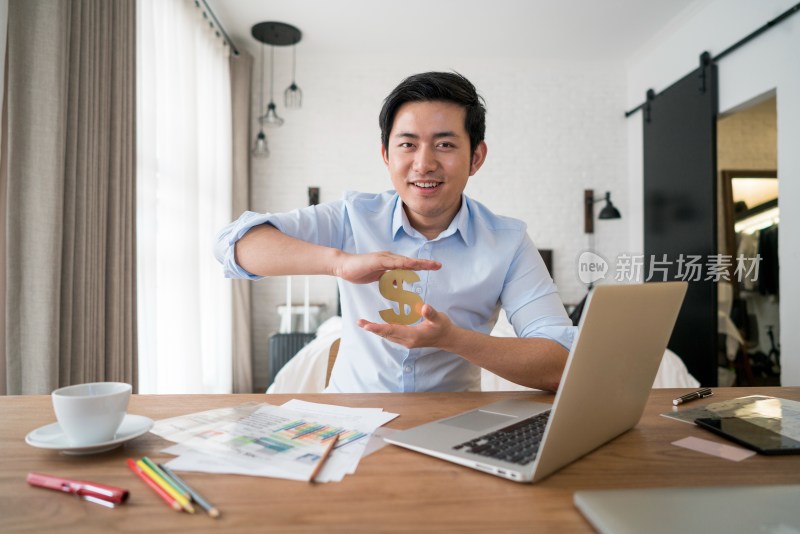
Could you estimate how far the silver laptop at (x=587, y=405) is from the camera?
62cm

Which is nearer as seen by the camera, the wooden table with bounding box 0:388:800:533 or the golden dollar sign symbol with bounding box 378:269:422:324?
the wooden table with bounding box 0:388:800:533

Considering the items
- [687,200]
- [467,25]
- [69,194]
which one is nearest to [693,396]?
[69,194]

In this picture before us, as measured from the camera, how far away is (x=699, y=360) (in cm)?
384

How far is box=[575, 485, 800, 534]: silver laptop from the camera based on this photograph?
1.68 feet

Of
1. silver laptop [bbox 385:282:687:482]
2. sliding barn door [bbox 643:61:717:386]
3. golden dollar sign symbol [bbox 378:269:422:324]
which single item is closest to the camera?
silver laptop [bbox 385:282:687:482]

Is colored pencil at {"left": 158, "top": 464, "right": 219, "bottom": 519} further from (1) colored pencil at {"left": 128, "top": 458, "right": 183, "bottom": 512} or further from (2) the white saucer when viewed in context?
(2) the white saucer

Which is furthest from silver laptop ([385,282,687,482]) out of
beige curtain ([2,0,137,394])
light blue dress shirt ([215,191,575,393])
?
beige curtain ([2,0,137,394])

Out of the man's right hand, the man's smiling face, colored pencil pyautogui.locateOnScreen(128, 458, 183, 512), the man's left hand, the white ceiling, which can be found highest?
the white ceiling

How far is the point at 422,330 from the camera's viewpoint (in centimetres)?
100

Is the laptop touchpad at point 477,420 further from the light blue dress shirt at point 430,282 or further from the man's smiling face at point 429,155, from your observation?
the man's smiling face at point 429,155

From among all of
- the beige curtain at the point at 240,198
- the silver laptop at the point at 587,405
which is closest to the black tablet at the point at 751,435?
the silver laptop at the point at 587,405

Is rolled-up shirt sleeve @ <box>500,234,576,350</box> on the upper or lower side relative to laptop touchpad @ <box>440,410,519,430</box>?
upper

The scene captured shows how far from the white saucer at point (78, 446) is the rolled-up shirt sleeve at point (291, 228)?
0.60 metres

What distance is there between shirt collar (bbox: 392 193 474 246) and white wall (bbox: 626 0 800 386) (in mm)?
2542
